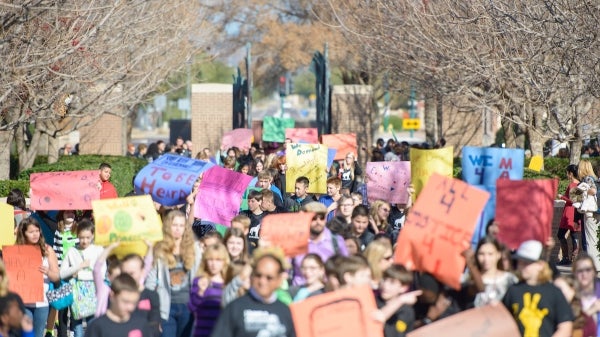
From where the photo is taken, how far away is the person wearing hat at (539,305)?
8539 mm

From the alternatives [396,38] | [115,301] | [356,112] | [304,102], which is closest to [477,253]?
[115,301]

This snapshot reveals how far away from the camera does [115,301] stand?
841 centimetres

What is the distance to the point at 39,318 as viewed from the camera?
11.4m

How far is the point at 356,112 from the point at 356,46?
8.99m

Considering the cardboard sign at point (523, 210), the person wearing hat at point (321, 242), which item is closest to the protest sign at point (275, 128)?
the person wearing hat at point (321, 242)

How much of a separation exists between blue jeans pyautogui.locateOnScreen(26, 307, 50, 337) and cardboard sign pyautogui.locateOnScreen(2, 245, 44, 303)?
32cm

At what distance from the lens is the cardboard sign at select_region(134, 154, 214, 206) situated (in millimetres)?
12977

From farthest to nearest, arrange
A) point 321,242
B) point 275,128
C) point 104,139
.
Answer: point 104,139 < point 275,128 < point 321,242

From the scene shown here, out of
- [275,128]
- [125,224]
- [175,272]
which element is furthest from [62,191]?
[275,128]

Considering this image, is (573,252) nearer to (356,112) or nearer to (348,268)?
(348,268)

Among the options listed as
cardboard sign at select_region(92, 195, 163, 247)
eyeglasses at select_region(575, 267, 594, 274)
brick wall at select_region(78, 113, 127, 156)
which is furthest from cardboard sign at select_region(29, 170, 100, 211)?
brick wall at select_region(78, 113, 127, 156)

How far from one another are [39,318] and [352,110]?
1022 inches

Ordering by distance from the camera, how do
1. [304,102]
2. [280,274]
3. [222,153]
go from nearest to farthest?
1. [280,274]
2. [222,153]
3. [304,102]

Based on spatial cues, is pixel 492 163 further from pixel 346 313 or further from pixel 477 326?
pixel 346 313
